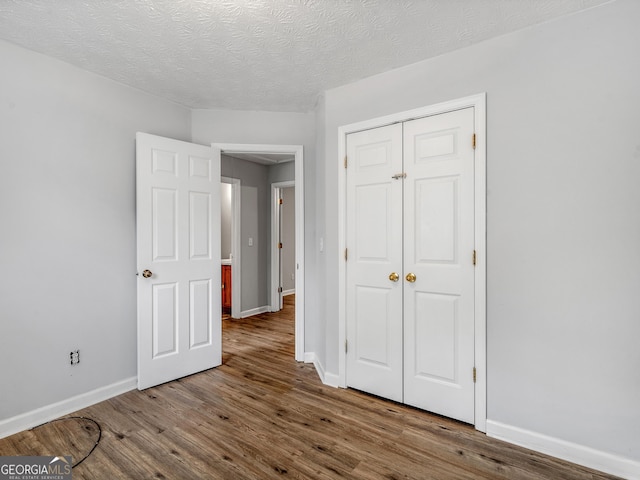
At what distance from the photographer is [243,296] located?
5.10 m

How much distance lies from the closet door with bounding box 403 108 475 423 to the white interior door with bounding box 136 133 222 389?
181 cm

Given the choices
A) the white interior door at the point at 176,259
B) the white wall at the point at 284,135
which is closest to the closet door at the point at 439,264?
the white wall at the point at 284,135

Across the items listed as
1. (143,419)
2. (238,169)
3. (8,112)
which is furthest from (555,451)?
(238,169)

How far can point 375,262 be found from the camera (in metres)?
2.56

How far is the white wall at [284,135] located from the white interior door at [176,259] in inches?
12.8

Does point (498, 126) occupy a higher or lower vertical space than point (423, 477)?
higher

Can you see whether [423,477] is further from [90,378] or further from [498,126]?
[90,378]

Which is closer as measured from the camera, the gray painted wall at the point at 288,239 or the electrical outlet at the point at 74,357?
the electrical outlet at the point at 74,357

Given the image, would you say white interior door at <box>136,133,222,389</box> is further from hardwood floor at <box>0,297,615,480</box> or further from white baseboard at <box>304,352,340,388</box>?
white baseboard at <box>304,352,340,388</box>

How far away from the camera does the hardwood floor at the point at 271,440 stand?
1.73 meters

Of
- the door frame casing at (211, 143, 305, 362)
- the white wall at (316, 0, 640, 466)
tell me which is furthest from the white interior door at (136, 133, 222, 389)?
the white wall at (316, 0, 640, 466)

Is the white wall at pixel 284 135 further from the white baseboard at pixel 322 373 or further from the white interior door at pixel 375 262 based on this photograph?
the white interior door at pixel 375 262

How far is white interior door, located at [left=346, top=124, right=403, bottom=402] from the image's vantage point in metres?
2.45

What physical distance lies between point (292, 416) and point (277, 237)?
349 centimetres
